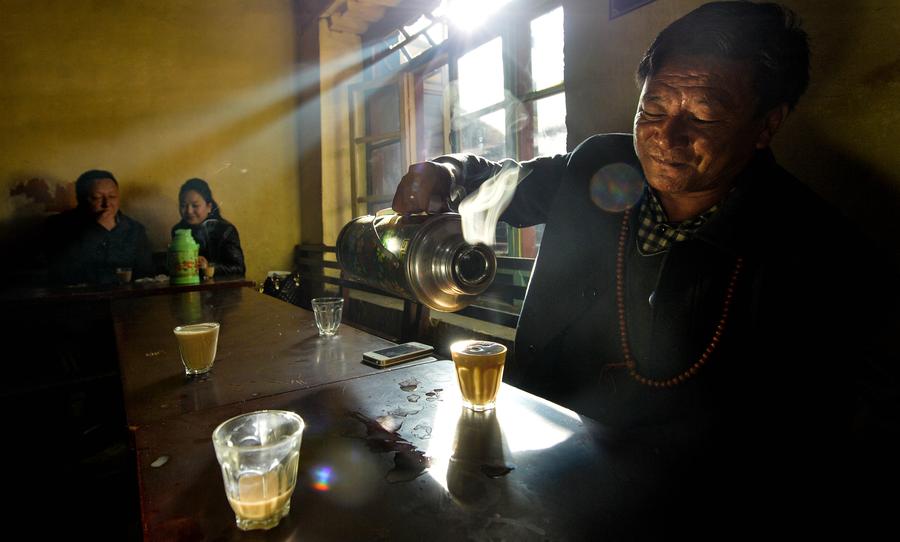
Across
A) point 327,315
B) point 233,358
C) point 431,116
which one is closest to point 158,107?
point 431,116

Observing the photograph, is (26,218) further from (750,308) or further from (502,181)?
(750,308)

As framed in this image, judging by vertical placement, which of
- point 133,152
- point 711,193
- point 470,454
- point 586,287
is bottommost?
point 470,454

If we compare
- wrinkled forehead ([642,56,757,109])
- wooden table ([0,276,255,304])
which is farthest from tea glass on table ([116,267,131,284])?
wrinkled forehead ([642,56,757,109])

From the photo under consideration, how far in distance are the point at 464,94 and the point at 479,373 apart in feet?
10.8

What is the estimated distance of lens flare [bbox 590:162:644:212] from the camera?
1.48 meters

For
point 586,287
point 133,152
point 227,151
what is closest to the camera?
point 586,287

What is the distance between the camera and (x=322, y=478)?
0.73 meters

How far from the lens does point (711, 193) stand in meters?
1.31

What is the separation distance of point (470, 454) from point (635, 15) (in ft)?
5.75

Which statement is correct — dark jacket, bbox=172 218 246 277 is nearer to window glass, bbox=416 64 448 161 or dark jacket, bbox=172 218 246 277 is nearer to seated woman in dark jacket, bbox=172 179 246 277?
seated woman in dark jacket, bbox=172 179 246 277

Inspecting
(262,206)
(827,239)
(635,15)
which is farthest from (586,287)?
(262,206)

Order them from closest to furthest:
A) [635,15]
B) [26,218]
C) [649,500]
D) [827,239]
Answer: [649,500] < [827,239] < [635,15] < [26,218]

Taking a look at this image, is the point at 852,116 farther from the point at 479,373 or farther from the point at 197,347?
the point at 197,347

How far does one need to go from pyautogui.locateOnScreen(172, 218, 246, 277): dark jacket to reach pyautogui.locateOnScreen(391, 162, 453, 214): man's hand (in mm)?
3289
